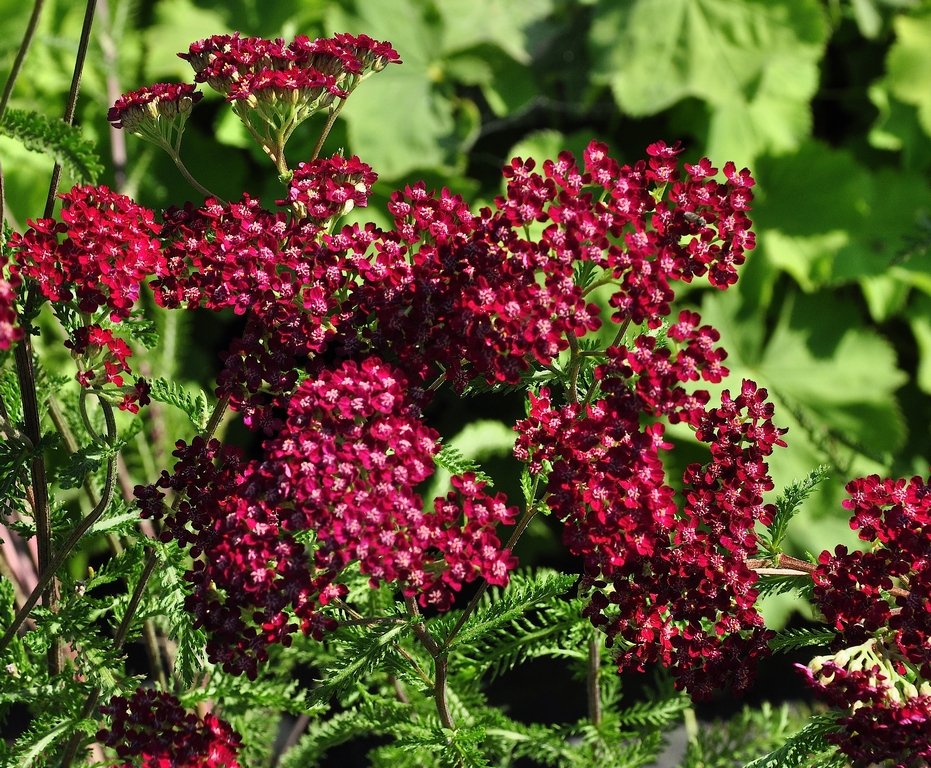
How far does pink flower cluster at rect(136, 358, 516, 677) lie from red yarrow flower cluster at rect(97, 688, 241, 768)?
0.13m

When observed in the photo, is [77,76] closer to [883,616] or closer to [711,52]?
[883,616]

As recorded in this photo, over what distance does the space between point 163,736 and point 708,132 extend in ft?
6.85

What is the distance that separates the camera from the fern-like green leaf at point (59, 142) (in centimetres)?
79

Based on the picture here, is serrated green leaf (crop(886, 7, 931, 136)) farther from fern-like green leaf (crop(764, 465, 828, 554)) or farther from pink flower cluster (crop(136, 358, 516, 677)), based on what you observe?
pink flower cluster (crop(136, 358, 516, 677))

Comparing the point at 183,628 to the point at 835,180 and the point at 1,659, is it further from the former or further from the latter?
the point at 835,180

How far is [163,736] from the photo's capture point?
2.78 ft

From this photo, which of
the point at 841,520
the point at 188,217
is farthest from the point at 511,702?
the point at 188,217

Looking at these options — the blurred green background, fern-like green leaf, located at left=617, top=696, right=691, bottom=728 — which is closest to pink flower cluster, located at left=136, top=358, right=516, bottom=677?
fern-like green leaf, located at left=617, top=696, right=691, bottom=728

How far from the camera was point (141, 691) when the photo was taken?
0.88m

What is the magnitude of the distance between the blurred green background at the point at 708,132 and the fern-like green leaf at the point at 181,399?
1.46 metres

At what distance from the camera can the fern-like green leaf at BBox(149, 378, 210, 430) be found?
883 mm

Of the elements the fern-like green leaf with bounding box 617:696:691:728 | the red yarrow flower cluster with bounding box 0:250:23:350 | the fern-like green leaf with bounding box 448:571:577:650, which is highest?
→ the red yarrow flower cluster with bounding box 0:250:23:350

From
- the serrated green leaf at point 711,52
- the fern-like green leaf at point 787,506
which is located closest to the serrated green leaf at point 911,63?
the serrated green leaf at point 711,52

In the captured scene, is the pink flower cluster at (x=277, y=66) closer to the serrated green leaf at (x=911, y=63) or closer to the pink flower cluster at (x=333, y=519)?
the pink flower cluster at (x=333, y=519)
